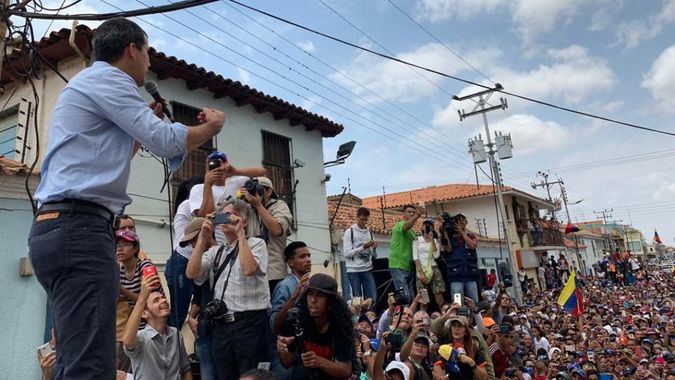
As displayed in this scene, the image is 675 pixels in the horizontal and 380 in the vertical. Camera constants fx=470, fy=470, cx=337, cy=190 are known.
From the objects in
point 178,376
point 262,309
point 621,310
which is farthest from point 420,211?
point 621,310

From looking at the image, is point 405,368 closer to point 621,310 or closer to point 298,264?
point 298,264

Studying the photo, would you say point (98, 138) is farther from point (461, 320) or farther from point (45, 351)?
point (461, 320)

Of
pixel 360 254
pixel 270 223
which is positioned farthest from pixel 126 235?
pixel 360 254

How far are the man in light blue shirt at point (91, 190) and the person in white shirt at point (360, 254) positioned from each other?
17.8 ft

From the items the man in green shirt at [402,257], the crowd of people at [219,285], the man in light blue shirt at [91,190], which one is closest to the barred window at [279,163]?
the crowd of people at [219,285]

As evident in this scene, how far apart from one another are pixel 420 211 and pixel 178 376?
3.98m

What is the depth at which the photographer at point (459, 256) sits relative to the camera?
7207 mm

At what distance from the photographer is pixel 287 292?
11.5 feet

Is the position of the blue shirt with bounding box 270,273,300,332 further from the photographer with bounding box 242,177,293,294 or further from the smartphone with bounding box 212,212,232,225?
the smartphone with bounding box 212,212,232,225

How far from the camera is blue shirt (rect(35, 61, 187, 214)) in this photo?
5.24 ft

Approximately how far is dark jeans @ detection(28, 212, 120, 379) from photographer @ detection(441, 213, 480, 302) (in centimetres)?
625

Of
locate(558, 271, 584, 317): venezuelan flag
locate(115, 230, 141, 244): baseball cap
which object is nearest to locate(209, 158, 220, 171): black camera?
locate(115, 230, 141, 244): baseball cap

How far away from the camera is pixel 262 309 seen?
3.32 meters

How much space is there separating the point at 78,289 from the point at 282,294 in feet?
6.85
